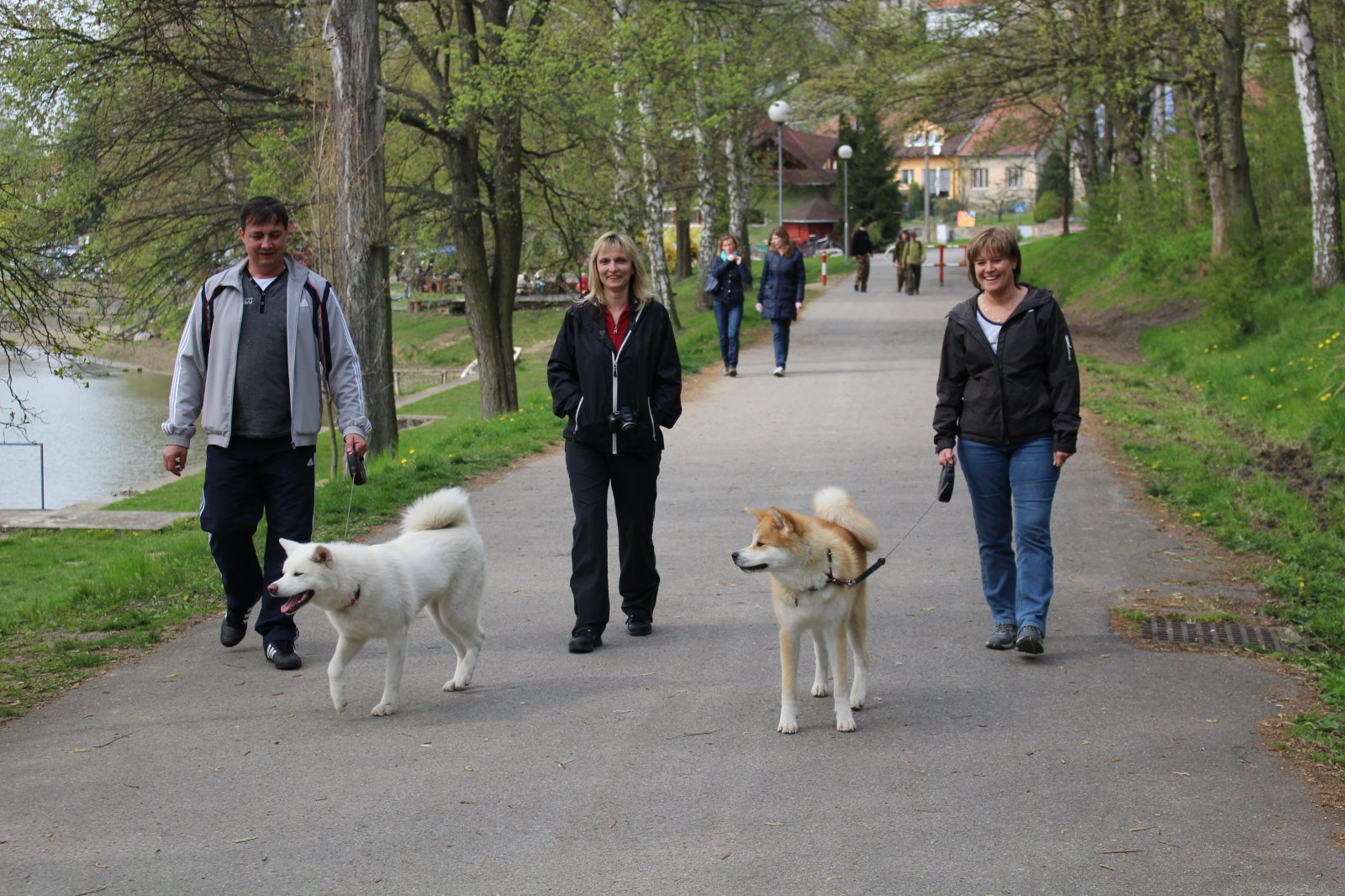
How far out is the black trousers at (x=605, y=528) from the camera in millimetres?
6830

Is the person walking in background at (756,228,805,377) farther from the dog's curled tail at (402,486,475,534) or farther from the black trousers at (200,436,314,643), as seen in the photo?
the dog's curled tail at (402,486,475,534)

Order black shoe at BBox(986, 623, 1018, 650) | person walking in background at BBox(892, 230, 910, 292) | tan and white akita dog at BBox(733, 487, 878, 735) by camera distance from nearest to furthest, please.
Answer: tan and white akita dog at BBox(733, 487, 878, 735) < black shoe at BBox(986, 623, 1018, 650) < person walking in background at BBox(892, 230, 910, 292)

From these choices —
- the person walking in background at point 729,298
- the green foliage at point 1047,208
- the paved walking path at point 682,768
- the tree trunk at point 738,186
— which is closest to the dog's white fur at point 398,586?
the paved walking path at point 682,768

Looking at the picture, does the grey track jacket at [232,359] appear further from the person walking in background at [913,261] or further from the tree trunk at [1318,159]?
the person walking in background at [913,261]

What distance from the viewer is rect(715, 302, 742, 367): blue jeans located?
63.5 ft

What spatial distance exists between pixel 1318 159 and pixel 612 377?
14.3 m

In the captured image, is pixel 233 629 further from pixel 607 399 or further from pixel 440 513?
pixel 607 399

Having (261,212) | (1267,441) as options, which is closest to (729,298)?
(1267,441)

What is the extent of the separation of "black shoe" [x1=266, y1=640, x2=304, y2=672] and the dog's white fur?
0.63 meters

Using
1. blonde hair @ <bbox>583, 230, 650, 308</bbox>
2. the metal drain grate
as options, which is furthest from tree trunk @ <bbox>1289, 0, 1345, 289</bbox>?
blonde hair @ <bbox>583, 230, 650, 308</bbox>

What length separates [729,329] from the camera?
19.5 metres

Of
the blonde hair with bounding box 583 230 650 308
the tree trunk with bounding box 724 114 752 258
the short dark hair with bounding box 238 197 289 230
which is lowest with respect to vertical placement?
the blonde hair with bounding box 583 230 650 308

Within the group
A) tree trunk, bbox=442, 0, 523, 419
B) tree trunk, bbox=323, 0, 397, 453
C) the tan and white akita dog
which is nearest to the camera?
the tan and white akita dog

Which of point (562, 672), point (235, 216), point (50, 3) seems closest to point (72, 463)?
point (235, 216)
